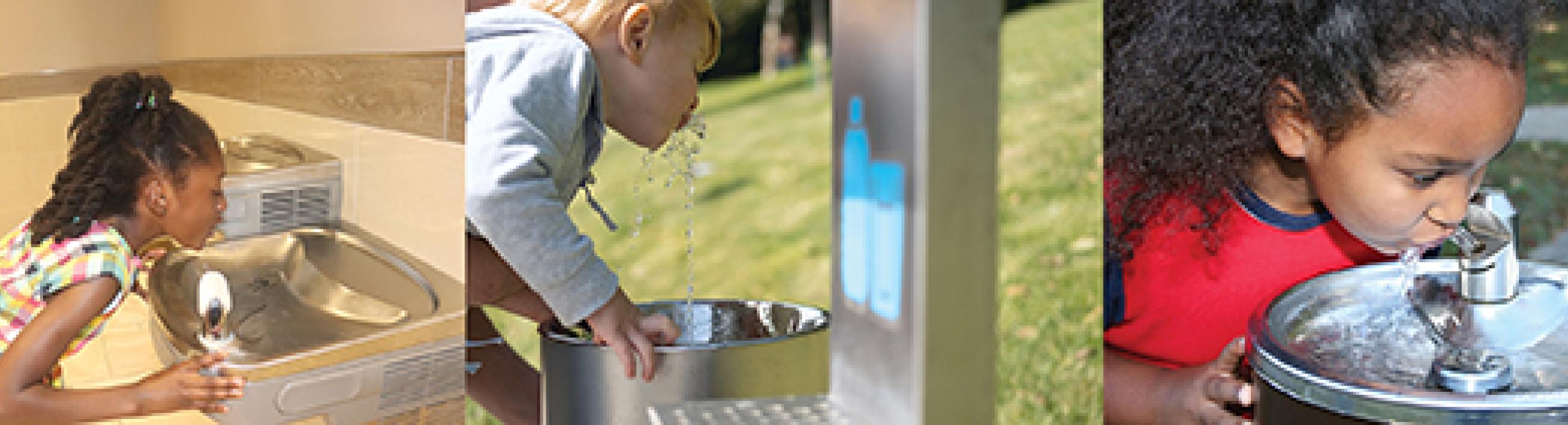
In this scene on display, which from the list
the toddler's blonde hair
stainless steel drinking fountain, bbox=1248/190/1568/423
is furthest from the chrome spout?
the toddler's blonde hair

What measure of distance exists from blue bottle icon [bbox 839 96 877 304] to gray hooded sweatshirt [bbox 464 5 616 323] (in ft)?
1.17

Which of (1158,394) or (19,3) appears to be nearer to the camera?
(19,3)

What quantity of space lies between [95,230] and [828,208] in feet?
3.55

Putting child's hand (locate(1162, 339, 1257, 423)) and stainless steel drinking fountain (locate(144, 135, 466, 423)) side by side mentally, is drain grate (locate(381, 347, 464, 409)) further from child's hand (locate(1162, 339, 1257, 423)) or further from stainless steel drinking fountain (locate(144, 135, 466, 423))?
child's hand (locate(1162, 339, 1257, 423))

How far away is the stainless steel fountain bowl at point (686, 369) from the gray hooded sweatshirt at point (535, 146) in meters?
0.08

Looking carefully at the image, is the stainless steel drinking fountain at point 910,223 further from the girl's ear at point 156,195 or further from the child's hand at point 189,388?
the girl's ear at point 156,195

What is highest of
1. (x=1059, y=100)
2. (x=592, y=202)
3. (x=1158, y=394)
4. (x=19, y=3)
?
(x=19, y=3)

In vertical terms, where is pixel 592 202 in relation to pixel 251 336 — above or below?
above

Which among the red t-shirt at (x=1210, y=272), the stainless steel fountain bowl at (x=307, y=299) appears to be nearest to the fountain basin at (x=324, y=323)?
the stainless steel fountain bowl at (x=307, y=299)

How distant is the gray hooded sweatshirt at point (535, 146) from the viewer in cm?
189

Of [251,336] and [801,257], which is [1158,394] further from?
[251,336]

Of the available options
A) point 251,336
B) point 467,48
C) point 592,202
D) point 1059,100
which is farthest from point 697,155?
point 251,336

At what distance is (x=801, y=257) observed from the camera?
6.79ft

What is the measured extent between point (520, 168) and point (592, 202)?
13cm
